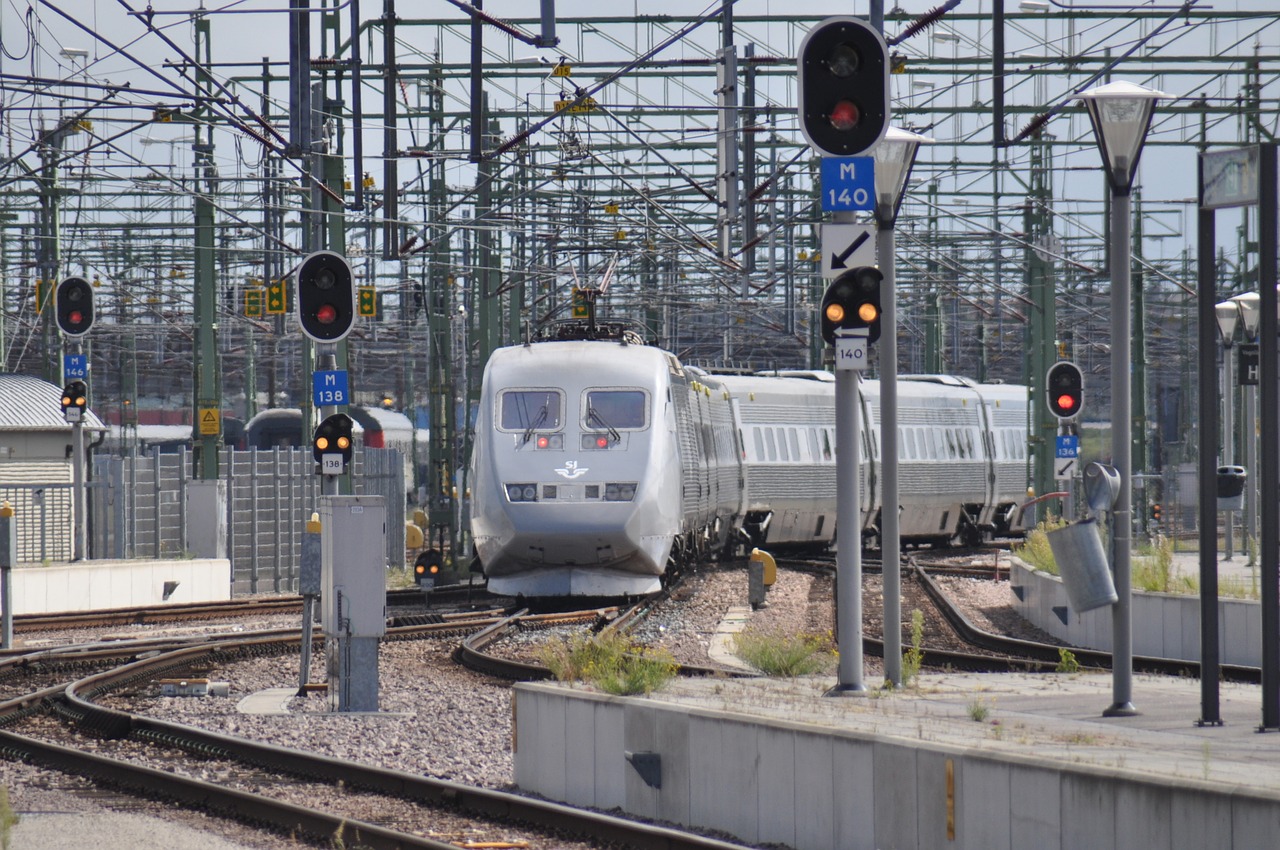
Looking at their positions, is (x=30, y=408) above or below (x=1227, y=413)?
above

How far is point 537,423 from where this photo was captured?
70.8 feet

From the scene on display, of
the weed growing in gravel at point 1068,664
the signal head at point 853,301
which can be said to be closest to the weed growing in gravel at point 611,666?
the signal head at point 853,301

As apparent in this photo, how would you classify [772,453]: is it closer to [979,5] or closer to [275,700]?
[979,5]

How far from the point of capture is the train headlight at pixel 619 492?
69.5ft

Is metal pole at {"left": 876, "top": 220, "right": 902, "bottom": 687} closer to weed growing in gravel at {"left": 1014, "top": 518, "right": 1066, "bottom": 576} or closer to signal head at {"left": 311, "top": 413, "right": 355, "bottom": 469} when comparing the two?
signal head at {"left": 311, "top": 413, "right": 355, "bottom": 469}

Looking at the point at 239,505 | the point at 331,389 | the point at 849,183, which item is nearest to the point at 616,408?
the point at 331,389

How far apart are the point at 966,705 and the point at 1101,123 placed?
359 centimetres

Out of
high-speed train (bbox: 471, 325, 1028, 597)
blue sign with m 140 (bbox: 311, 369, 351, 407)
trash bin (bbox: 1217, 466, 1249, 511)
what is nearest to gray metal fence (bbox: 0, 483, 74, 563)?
high-speed train (bbox: 471, 325, 1028, 597)

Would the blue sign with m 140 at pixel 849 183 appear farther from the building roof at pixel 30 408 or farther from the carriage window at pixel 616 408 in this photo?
the building roof at pixel 30 408

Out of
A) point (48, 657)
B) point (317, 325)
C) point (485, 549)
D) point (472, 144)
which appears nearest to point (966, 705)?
point (317, 325)

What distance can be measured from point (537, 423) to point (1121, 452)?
11579 millimetres

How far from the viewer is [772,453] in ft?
100

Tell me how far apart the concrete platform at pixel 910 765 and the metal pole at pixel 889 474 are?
609mm

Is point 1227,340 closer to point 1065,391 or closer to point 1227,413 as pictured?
point 1065,391
